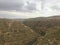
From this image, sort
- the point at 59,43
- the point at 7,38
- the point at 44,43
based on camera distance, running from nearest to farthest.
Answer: the point at 59,43
the point at 44,43
the point at 7,38

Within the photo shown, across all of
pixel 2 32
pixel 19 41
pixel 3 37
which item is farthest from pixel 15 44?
pixel 2 32

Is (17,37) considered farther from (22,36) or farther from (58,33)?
(58,33)

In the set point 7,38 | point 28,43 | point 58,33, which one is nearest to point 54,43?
point 58,33

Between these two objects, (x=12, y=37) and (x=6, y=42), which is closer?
(x=6, y=42)

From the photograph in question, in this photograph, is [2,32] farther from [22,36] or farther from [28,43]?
[28,43]

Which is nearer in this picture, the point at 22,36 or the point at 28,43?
the point at 28,43

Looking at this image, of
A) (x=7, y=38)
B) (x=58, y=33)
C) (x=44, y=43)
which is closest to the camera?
(x=44, y=43)

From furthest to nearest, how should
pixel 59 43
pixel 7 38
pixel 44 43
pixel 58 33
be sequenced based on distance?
pixel 7 38 → pixel 58 33 → pixel 44 43 → pixel 59 43

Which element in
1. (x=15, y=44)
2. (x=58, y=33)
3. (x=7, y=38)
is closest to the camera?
(x=58, y=33)

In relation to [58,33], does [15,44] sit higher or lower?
lower
